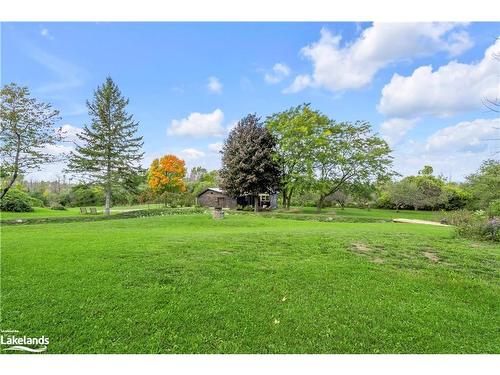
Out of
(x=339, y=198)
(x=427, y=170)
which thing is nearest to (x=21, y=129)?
(x=339, y=198)

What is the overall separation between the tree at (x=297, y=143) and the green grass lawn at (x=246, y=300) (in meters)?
20.0

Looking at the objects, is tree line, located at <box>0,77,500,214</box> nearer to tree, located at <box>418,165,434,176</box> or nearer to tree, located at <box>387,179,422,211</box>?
tree, located at <box>387,179,422,211</box>

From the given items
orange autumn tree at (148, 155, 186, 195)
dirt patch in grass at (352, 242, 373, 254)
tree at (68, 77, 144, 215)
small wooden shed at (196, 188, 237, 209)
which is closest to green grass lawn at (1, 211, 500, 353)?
dirt patch in grass at (352, 242, 373, 254)

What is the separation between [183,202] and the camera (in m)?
35.8

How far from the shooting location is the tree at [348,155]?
26.6 m

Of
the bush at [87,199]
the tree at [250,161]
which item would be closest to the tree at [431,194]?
the tree at [250,161]

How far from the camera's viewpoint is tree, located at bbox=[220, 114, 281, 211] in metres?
25.8

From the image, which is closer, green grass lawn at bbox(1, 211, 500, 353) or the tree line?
green grass lawn at bbox(1, 211, 500, 353)

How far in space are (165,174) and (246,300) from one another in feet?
123

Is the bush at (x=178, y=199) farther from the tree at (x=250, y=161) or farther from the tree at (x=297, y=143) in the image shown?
the tree at (x=297, y=143)

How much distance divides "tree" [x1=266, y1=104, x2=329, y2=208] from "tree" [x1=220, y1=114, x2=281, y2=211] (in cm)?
93

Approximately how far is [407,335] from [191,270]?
3.63 metres

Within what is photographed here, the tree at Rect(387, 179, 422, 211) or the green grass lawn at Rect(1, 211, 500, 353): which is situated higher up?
the tree at Rect(387, 179, 422, 211)

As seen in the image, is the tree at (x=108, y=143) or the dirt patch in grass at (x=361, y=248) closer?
the dirt patch in grass at (x=361, y=248)
